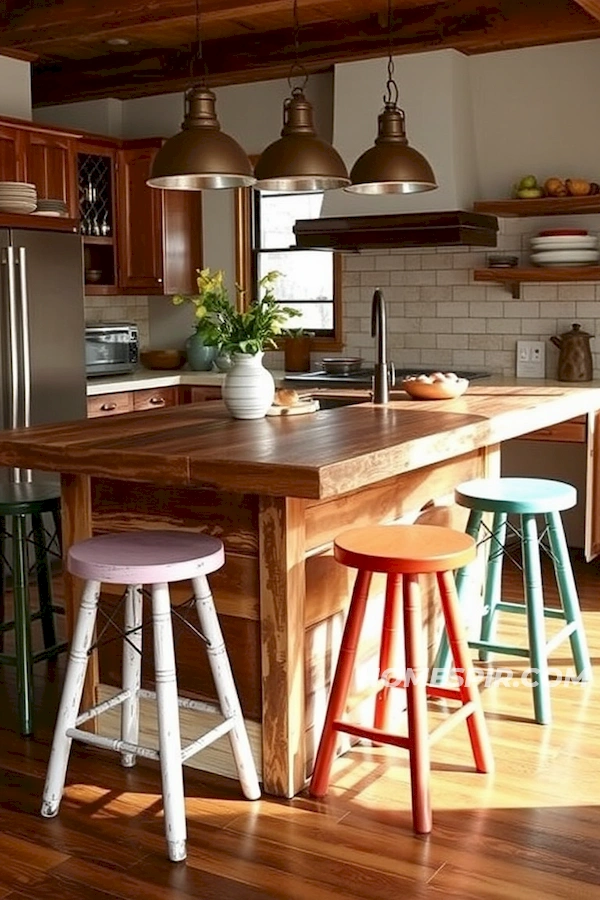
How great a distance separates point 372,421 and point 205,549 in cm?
98

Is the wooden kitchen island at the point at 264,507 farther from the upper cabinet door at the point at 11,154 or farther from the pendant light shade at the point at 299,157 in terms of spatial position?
the upper cabinet door at the point at 11,154

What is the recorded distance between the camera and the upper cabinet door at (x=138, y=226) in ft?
21.5

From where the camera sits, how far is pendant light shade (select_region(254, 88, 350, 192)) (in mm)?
3785

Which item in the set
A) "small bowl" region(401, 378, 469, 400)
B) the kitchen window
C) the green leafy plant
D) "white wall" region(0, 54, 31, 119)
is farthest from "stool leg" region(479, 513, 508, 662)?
"white wall" region(0, 54, 31, 119)

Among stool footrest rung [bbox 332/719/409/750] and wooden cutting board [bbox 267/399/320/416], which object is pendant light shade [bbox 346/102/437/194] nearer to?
wooden cutting board [bbox 267/399/320/416]

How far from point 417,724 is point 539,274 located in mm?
3270

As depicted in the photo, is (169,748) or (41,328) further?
(41,328)

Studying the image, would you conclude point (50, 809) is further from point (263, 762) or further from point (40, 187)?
point (40, 187)

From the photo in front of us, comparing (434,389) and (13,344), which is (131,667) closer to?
(434,389)

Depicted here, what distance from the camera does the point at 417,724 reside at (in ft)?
9.24

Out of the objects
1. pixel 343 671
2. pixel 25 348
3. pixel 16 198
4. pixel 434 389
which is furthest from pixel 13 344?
pixel 343 671

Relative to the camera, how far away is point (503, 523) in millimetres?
3895

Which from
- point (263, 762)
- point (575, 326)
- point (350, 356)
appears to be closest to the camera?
point (263, 762)

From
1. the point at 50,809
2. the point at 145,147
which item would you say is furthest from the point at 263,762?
the point at 145,147
